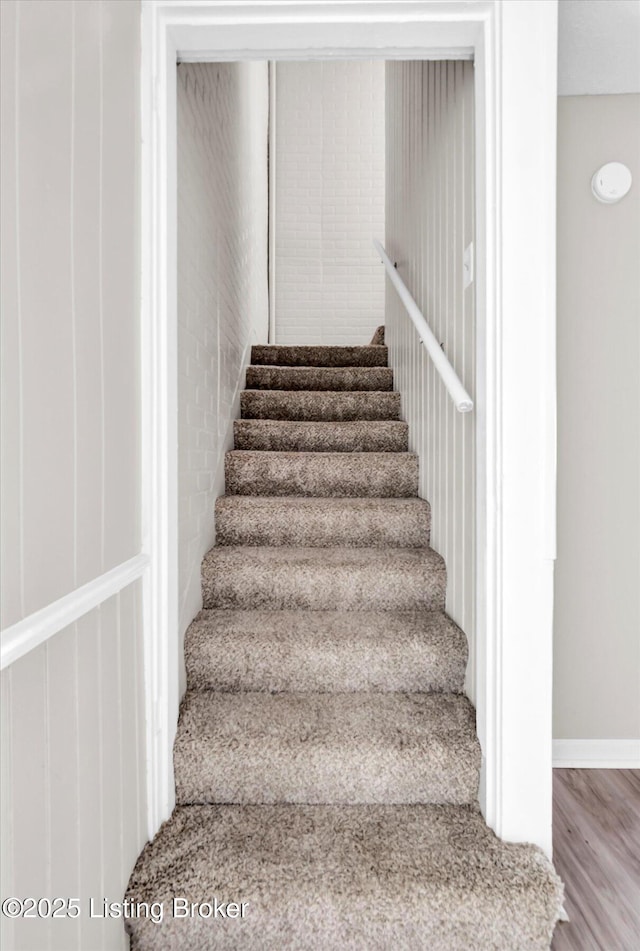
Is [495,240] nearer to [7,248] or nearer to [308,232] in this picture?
[7,248]

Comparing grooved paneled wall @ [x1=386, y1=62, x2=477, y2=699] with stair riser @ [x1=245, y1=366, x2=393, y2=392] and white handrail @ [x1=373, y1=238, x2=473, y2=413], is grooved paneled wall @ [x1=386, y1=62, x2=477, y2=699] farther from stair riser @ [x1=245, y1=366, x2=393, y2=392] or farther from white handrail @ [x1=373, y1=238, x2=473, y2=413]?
stair riser @ [x1=245, y1=366, x2=393, y2=392]

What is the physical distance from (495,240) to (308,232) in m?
3.58

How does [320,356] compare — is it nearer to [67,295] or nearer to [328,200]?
[328,200]

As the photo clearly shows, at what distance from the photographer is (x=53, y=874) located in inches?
33.2

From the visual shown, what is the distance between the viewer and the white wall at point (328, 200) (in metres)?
4.46

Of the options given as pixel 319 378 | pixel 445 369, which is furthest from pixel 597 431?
pixel 319 378

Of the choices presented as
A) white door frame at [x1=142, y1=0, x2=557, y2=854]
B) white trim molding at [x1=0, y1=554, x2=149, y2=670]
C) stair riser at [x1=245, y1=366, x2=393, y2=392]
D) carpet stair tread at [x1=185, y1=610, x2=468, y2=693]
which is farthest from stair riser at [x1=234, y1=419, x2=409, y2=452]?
white trim molding at [x1=0, y1=554, x2=149, y2=670]

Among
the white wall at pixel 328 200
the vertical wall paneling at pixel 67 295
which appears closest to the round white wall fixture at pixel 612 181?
the vertical wall paneling at pixel 67 295

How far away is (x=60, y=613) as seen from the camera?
0.83m

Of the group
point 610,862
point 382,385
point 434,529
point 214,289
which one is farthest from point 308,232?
point 610,862

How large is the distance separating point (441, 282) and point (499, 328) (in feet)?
2.19

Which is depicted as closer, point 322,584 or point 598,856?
point 598,856

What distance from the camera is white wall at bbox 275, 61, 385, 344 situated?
14.6 ft

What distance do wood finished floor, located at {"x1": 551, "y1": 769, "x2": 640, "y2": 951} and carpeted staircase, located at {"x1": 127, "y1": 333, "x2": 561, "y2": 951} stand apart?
0.69ft
